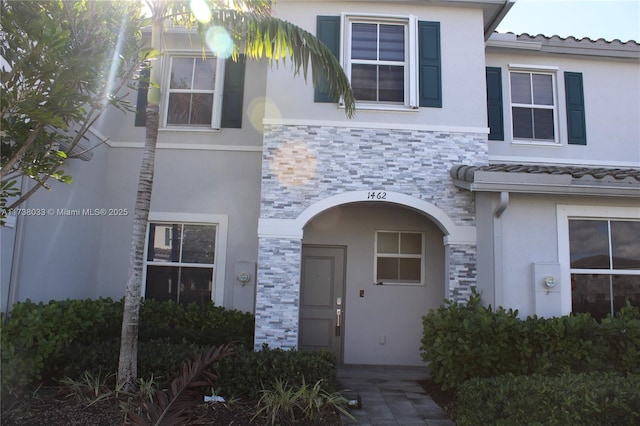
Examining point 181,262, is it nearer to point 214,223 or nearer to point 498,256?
point 214,223

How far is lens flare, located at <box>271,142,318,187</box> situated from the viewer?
Result: 7.80 meters

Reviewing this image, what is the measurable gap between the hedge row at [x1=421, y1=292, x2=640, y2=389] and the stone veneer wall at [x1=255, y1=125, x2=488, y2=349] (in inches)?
46.5

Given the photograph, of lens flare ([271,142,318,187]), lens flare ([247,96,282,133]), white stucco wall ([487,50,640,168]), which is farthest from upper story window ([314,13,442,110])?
white stucco wall ([487,50,640,168])

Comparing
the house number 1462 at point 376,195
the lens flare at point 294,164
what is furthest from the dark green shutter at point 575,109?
the lens flare at point 294,164

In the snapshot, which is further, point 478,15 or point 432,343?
point 478,15

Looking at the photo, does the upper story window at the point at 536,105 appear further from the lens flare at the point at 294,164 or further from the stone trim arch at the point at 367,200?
the lens flare at the point at 294,164

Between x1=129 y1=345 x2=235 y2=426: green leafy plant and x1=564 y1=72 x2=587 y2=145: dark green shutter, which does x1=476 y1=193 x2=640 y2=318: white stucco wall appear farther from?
x1=129 y1=345 x2=235 y2=426: green leafy plant

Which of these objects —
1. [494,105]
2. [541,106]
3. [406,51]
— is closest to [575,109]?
[541,106]

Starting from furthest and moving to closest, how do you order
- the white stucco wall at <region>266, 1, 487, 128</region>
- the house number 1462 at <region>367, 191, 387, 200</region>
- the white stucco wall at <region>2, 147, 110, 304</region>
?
the white stucco wall at <region>266, 1, 487, 128</region> → the house number 1462 at <region>367, 191, 387, 200</region> → the white stucco wall at <region>2, 147, 110, 304</region>

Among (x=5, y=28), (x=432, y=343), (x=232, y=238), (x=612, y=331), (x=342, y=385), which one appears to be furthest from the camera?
(x=232, y=238)

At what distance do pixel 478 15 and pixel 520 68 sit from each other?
1.96 metres

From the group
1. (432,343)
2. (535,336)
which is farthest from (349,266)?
(535,336)

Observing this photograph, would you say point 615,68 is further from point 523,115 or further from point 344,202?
point 344,202

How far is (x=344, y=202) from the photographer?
25.5 feet
